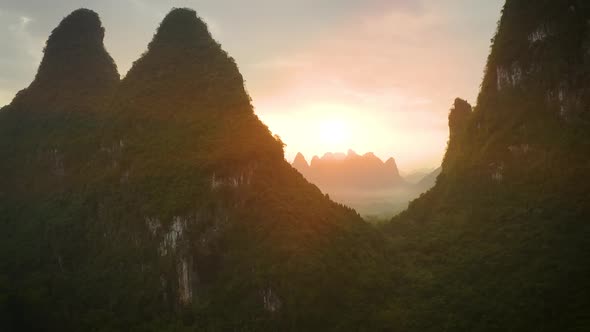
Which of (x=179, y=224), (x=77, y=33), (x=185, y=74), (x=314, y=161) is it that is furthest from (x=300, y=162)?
(x=179, y=224)

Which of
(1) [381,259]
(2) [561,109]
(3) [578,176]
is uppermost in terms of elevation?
(2) [561,109]

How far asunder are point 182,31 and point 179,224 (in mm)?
18059

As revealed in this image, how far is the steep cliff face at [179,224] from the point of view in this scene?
24500 millimetres

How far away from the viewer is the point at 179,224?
26.5 m

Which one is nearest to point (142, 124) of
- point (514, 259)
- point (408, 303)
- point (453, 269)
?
point (408, 303)

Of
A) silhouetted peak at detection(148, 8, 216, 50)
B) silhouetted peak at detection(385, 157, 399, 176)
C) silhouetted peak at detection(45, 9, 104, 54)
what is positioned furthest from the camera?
silhouetted peak at detection(385, 157, 399, 176)

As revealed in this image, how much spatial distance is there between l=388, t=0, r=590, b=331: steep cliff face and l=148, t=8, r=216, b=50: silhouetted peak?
2450cm

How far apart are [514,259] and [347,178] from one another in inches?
3261

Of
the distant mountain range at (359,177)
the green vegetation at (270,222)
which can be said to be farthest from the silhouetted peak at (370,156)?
the green vegetation at (270,222)

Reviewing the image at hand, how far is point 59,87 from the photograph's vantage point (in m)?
42.0

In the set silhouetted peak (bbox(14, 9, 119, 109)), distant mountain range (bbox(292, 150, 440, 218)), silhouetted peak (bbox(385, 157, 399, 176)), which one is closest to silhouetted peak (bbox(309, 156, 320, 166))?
distant mountain range (bbox(292, 150, 440, 218))

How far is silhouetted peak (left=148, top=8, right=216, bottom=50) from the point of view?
113ft

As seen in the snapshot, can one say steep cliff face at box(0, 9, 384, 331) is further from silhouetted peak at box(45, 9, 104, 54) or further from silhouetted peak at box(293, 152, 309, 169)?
silhouetted peak at box(293, 152, 309, 169)

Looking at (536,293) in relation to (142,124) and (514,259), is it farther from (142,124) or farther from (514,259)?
(142,124)
